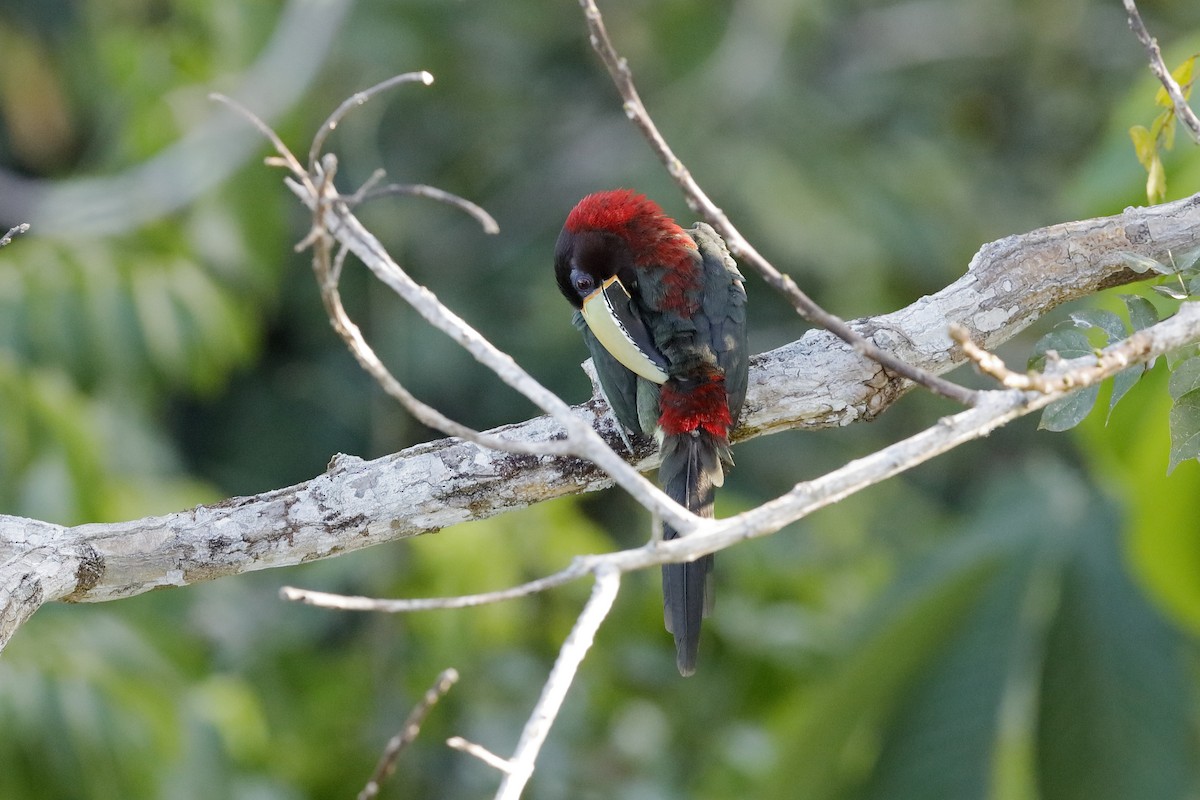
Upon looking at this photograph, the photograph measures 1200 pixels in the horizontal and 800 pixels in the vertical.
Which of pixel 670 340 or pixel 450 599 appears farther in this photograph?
pixel 670 340

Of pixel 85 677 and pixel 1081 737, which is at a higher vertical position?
pixel 1081 737

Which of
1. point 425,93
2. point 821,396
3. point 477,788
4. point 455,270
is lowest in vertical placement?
point 821,396

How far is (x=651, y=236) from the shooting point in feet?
9.06

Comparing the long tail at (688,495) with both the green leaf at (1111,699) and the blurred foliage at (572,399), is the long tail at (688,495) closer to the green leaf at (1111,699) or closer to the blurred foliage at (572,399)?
the blurred foliage at (572,399)

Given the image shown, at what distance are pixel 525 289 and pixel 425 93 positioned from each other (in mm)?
1391

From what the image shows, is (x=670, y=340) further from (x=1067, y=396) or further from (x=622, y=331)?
(x=1067, y=396)

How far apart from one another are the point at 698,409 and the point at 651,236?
48 cm

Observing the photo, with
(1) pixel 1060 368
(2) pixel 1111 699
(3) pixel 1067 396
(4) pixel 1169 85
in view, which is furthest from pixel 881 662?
→ (1) pixel 1060 368

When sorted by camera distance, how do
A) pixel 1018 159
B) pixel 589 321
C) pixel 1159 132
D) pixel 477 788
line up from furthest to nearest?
pixel 1018 159, pixel 477 788, pixel 589 321, pixel 1159 132

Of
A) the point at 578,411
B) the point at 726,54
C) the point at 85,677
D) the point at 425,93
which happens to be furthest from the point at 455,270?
the point at 578,411

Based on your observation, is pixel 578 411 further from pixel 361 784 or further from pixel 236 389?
pixel 236 389

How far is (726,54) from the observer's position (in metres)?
7.73

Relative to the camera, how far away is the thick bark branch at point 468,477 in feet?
7.01

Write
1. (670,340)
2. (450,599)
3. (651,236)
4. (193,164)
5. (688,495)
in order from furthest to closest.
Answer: (193,164)
(651,236)
(670,340)
(688,495)
(450,599)
